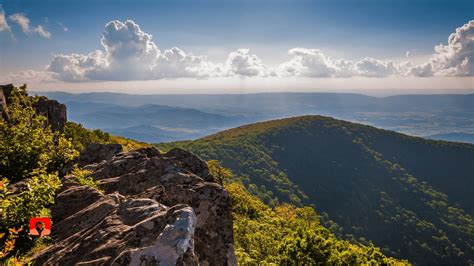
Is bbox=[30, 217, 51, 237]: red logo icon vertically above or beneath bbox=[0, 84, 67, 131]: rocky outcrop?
beneath

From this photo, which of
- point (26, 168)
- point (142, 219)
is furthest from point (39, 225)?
point (26, 168)

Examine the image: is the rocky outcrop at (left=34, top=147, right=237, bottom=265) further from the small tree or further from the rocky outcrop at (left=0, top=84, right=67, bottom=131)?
the rocky outcrop at (left=0, top=84, right=67, bottom=131)

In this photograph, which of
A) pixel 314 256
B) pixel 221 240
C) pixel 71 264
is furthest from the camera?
pixel 314 256

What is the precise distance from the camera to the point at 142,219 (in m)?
11.7

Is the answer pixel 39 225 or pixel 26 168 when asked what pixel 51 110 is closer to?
pixel 26 168

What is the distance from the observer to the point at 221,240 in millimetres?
14023

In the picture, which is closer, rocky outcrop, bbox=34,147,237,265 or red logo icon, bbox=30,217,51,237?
rocky outcrop, bbox=34,147,237,265

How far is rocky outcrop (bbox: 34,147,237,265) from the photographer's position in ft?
32.1

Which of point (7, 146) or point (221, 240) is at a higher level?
point (7, 146)

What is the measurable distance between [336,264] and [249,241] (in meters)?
11.9

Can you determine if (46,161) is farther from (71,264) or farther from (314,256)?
(314,256)

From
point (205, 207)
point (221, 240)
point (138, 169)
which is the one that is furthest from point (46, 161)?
point (221, 240)

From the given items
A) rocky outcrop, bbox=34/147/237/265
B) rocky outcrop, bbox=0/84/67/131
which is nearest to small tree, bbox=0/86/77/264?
rocky outcrop, bbox=34/147/237/265

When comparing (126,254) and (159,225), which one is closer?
(126,254)
